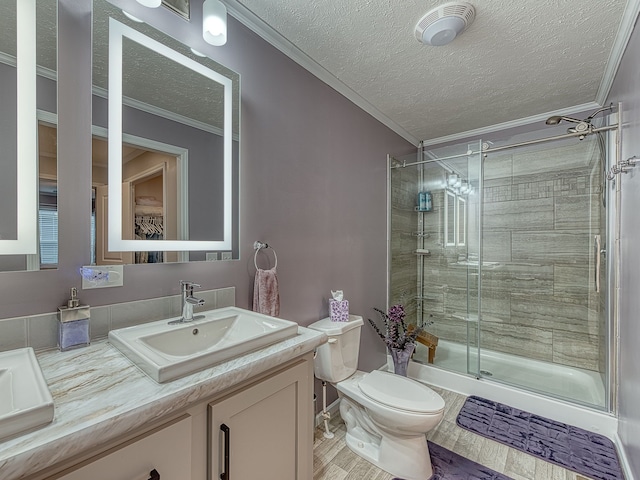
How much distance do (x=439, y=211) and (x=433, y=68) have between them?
1463mm

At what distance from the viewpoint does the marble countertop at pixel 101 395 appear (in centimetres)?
53

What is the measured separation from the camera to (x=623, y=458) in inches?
67.0

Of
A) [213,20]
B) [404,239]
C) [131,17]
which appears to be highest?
[213,20]

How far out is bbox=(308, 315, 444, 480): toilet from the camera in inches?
59.4

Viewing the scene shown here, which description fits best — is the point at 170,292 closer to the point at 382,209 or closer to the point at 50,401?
the point at 50,401

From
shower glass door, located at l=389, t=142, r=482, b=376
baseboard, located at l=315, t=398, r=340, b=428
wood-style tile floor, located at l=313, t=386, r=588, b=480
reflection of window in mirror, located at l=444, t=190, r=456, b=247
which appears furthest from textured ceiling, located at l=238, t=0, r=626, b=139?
wood-style tile floor, located at l=313, t=386, r=588, b=480

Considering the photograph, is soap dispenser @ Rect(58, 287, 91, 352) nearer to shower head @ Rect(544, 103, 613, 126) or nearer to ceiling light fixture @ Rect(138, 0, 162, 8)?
ceiling light fixture @ Rect(138, 0, 162, 8)

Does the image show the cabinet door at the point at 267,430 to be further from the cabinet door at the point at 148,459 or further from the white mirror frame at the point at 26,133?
the white mirror frame at the point at 26,133

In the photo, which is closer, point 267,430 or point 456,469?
point 267,430

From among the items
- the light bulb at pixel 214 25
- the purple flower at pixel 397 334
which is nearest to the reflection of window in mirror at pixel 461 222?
the purple flower at pixel 397 334

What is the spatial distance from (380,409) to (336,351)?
1.30 feet

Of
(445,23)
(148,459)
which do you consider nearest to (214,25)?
(445,23)

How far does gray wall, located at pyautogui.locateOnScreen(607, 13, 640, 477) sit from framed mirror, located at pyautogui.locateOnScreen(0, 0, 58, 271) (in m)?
2.49

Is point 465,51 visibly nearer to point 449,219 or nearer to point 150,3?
point 449,219
